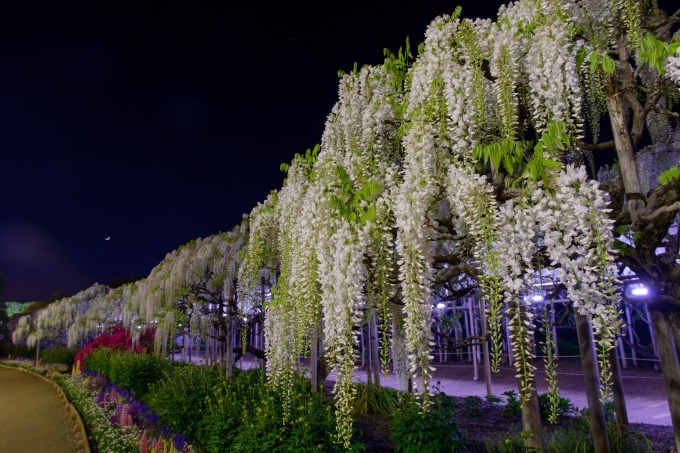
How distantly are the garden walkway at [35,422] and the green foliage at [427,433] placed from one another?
15.6ft

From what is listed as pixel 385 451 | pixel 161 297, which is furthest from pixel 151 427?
pixel 161 297

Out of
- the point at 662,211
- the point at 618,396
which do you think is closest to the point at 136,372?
the point at 618,396

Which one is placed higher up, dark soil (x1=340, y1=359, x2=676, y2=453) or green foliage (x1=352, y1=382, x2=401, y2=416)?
green foliage (x1=352, y1=382, x2=401, y2=416)

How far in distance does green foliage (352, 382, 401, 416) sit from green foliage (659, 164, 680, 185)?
5235 millimetres

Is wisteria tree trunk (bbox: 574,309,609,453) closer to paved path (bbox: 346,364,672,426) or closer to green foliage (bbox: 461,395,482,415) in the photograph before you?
paved path (bbox: 346,364,672,426)

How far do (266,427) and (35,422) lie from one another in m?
6.51

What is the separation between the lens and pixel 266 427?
4309mm

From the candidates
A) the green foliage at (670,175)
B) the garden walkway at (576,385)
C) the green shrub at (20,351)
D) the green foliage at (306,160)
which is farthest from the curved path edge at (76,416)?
the green shrub at (20,351)

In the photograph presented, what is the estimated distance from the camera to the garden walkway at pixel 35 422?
21.5ft

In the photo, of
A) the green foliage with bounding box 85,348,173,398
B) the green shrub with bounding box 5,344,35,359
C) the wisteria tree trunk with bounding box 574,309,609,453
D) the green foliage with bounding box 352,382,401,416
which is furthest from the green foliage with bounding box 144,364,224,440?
the green shrub with bounding box 5,344,35,359

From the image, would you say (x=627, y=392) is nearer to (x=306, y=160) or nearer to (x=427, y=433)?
(x=427, y=433)

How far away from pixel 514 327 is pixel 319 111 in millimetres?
10633

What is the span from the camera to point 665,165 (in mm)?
5082

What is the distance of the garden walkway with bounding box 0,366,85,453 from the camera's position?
6.54m
